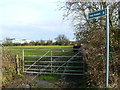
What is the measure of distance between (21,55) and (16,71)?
1.20m

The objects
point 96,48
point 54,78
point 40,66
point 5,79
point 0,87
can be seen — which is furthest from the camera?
point 40,66

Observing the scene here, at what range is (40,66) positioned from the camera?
8352mm

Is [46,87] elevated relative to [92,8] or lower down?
lower down

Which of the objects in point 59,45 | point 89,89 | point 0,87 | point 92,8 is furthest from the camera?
point 59,45

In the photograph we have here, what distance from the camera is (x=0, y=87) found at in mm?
5734

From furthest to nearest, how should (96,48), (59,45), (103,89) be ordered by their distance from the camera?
(59,45) → (96,48) → (103,89)

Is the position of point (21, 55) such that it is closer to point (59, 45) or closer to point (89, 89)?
point (59, 45)

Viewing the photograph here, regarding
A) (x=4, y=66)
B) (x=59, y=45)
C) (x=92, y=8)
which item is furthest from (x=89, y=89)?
(x=59, y=45)

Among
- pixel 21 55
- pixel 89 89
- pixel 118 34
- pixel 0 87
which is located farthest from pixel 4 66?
pixel 118 34

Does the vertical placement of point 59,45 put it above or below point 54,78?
above

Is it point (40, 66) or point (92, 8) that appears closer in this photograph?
point (92, 8)

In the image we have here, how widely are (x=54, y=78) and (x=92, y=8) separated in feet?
12.4

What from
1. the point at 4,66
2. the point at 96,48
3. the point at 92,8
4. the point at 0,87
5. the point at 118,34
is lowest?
the point at 0,87

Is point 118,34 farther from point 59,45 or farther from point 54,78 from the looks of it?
point 59,45
